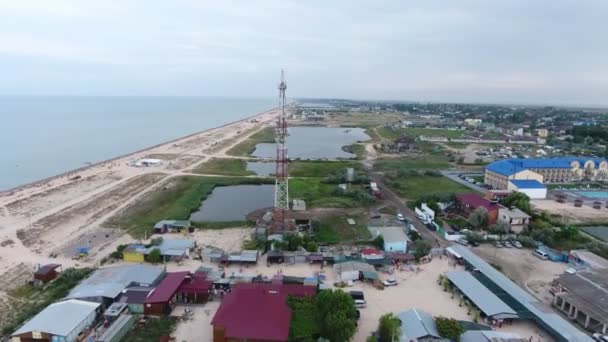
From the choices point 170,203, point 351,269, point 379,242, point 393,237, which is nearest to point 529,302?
point 351,269

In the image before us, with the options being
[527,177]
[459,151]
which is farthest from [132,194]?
[459,151]

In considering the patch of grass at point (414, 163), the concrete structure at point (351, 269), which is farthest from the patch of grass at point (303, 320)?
the patch of grass at point (414, 163)

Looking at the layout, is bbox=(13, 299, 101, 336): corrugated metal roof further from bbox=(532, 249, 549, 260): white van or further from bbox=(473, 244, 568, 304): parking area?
bbox=(532, 249, 549, 260): white van

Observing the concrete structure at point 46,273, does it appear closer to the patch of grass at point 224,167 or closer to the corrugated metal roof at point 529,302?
the corrugated metal roof at point 529,302

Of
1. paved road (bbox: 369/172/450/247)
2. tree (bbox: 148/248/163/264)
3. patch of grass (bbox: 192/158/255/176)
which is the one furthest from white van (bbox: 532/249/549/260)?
patch of grass (bbox: 192/158/255/176)

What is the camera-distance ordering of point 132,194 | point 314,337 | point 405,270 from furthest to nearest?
1. point 132,194
2. point 405,270
3. point 314,337

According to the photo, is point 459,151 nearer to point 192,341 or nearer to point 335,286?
point 335,286

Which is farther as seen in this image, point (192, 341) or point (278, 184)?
point (278, 184)
